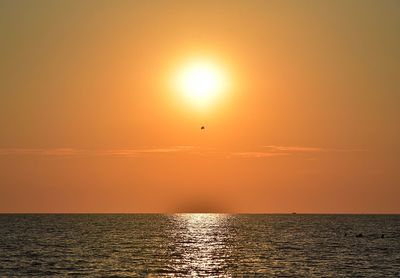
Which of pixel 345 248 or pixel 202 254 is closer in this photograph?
pixel 202 254

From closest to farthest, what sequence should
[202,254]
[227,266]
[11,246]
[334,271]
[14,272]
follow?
1. [14,272]
2. [334,271]
3. [227,266]
4. [202,254]
5. [11,246]

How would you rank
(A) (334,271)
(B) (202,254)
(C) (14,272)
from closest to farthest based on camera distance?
(C) (14,272) → (A) (334,271) → (B) (202,254)

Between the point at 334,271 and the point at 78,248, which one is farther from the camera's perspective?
the point at 78,248

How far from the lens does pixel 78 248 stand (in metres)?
102

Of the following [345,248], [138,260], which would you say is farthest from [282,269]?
[345,248]

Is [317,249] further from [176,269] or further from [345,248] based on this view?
[176,269]

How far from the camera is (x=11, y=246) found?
340ft

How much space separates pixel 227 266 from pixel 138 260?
40.6 ft

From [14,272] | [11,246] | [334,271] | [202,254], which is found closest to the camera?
[14,272]

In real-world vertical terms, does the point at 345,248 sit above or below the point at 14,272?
above

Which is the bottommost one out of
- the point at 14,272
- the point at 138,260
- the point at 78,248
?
the point at 14,272

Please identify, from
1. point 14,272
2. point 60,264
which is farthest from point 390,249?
point 14,272

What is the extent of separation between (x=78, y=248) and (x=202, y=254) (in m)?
20.1

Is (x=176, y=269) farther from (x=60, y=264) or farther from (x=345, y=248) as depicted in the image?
(x=345, y=248)
